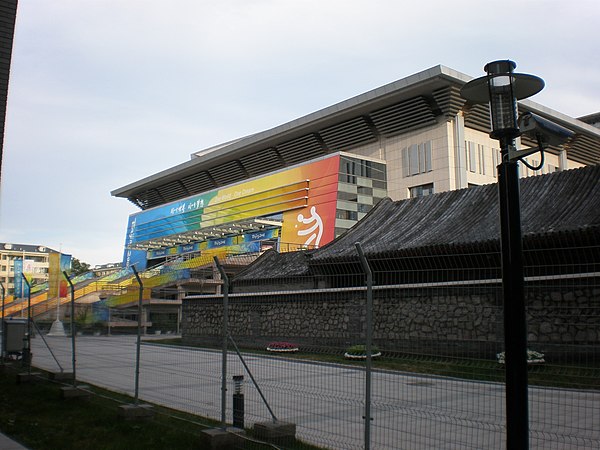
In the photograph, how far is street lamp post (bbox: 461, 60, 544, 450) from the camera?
4035 millimetres

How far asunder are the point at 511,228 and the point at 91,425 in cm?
696

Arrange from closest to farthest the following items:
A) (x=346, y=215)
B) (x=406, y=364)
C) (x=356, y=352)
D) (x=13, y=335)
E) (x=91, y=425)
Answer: (x=406, y=364) → (x=356, y=352) → (x=91, y=425) → (x=13, y=335) → (x=346, y=215)

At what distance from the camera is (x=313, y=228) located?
46156 millimetres

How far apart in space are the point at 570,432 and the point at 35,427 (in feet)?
24.3

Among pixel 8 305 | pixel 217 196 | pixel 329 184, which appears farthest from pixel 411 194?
pixel 8 305

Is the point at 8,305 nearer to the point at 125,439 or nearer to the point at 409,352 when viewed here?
the point at 125,439

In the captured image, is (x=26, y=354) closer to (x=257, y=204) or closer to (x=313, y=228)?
(x=313, y=228)

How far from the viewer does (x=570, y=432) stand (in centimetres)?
753

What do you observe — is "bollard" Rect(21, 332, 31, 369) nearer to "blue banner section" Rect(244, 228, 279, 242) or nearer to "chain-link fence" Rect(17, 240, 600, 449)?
"chain-link fence" Rect(17, 240, 600, 449)

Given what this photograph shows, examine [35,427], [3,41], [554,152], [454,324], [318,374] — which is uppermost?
[554,152]

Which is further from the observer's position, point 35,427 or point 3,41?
point 3,41

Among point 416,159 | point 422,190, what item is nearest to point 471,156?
point 416,159

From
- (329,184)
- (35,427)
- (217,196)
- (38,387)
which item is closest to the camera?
(35,427)

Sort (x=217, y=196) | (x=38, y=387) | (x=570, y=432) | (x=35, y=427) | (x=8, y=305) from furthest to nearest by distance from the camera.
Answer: (x=217, y=196) < (x=8, y=305) < (x=38, y=387) < (x=35, y=427) < (x=570, y=432)
